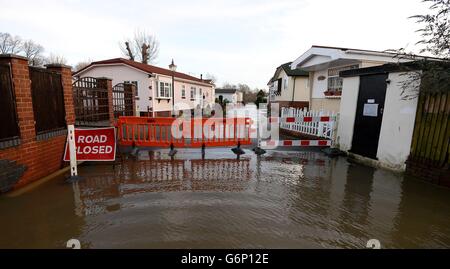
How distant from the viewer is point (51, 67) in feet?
20.2

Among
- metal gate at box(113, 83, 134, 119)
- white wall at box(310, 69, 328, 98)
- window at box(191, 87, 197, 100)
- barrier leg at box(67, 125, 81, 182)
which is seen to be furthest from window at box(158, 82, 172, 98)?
barrier leg at box(67, 125, 81, 182)

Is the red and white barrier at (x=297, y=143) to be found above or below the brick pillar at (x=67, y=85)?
below

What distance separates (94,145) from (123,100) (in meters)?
7.37

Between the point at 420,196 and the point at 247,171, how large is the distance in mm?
3398

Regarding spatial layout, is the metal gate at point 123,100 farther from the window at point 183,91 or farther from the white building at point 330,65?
the window at point 183,91

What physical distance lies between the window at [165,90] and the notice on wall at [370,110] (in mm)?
15642

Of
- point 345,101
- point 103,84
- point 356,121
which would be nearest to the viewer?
point 356,121

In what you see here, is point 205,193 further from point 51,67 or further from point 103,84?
point 103,84

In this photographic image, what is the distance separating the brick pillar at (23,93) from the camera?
181 inches

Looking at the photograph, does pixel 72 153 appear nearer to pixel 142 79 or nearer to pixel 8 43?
pixel 142 79

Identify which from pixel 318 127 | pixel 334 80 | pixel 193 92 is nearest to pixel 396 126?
pixel 318 127

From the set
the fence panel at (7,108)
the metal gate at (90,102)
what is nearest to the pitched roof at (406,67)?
the fence panel at (7,108)
